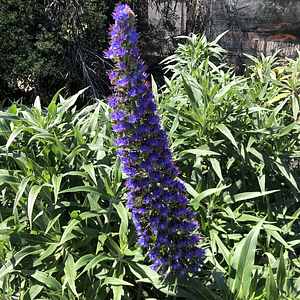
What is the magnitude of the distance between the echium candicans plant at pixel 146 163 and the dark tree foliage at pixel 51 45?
4.62m

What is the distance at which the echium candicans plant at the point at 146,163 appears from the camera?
74.1 inches

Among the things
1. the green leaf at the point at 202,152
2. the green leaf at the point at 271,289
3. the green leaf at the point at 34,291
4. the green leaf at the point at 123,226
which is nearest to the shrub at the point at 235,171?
the green leaf at the point at 202,152

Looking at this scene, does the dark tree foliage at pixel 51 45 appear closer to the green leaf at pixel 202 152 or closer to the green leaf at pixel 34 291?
the green leaf at pixel 202 152

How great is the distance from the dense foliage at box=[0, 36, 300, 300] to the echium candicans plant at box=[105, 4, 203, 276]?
0.80 ft

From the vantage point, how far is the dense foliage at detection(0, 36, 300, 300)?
7.75 feet

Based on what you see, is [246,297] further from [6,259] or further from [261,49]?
[261,49]

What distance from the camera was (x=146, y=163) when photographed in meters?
1.95

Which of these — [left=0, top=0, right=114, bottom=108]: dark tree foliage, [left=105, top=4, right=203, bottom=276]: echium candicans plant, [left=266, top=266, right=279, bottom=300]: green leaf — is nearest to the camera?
[left=105, top=4, right=203, bottom=276]: echium candicans plant

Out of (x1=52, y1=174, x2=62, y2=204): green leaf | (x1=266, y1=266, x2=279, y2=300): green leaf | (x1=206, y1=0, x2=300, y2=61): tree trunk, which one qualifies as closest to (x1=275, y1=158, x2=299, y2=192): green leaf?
(x1=266, y1=266, x2=279, y2=300): green leaf

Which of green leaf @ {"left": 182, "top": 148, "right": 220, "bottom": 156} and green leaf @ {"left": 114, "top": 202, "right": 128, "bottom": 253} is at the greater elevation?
green leaf @ {"left": 182, "top": 148, "right": 220, "bottom": 156}

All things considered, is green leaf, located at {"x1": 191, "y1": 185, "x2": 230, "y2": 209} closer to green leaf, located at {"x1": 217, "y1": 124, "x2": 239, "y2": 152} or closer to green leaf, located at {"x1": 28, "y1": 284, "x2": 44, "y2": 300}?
green leaf, located at {"x1": 217, "y1": 124, "x2": 239, "y2": 152}

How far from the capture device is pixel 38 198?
263 centimetres

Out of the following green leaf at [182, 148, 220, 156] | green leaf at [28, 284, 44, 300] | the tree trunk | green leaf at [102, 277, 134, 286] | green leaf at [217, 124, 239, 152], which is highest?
the tree trunk

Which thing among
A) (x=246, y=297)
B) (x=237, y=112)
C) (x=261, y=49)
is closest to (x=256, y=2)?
(x=261, y=49)
